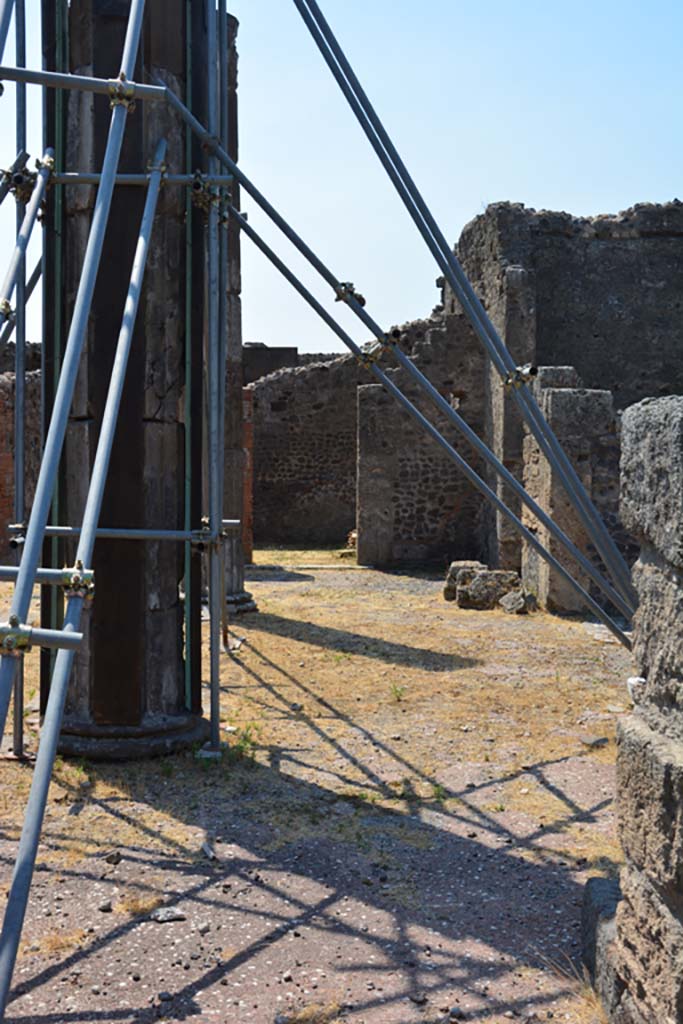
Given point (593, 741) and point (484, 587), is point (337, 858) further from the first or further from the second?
point (484, 587)

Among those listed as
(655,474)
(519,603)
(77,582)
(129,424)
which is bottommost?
(519,603)

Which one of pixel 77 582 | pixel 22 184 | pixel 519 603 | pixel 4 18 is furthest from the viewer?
pixel 519 603

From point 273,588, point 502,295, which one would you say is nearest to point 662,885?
point 273,588

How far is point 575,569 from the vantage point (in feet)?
32.2

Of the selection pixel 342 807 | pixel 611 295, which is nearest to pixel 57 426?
pixel 342 807

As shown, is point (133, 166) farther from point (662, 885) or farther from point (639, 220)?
point (639, 220)

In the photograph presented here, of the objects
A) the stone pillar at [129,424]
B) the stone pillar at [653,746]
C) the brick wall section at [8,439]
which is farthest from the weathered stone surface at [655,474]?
the brick wall section at [8,439]

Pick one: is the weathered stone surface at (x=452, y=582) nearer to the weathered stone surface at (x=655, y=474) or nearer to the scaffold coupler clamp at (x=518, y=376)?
the scaffold coupler clamp at (x=518, y=376)

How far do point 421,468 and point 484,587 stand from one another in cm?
428

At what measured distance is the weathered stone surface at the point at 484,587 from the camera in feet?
34.5

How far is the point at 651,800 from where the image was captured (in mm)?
2205

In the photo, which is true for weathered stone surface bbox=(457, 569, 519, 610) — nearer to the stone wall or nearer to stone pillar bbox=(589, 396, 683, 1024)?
stone pillar bbox=(589, 396, 683, 1024)

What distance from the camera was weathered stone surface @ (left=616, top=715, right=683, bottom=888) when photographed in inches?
82.5

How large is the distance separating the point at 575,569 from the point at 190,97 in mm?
6216
